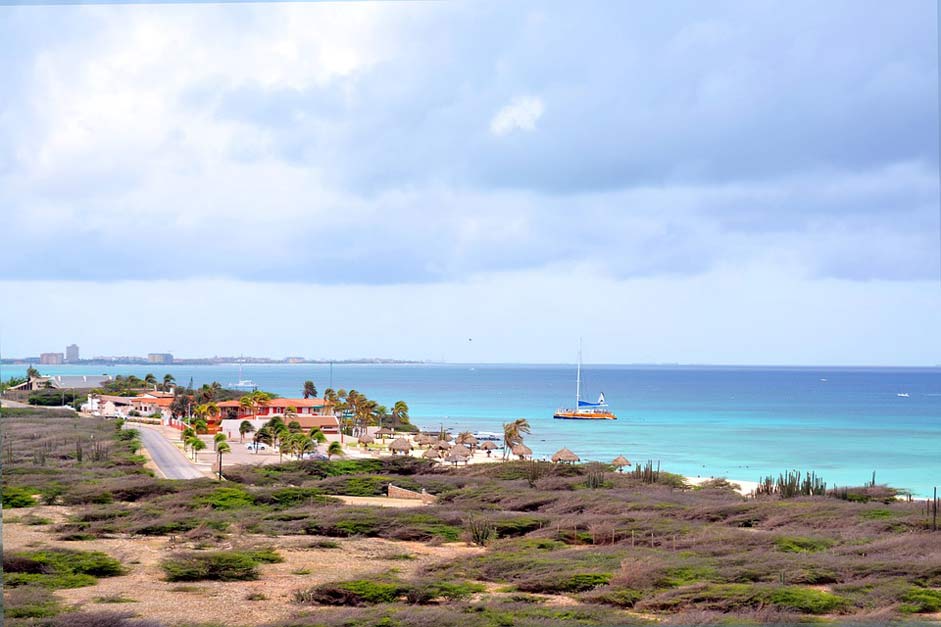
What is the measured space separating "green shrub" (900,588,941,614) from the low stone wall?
31.3 ft

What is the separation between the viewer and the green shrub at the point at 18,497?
12647 mm

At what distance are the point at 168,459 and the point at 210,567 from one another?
48.5ft

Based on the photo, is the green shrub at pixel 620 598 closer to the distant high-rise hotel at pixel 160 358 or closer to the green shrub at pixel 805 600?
the green shrub at pixel 805 600

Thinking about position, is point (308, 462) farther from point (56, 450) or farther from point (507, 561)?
point (507, 561)

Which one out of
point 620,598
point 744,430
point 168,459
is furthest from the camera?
point 744,430

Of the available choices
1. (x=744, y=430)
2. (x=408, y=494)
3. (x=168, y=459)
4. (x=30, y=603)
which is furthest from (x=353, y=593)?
(x=744, y=430)

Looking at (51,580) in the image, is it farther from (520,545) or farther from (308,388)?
(308,388)

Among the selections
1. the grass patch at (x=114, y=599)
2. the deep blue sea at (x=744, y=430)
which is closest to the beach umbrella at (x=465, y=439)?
the deep blue sea at (x=744, y=430)

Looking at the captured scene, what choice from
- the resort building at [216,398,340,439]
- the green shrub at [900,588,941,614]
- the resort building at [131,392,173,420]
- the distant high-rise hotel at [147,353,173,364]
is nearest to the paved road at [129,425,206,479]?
the resort building at [216,398,340,439]

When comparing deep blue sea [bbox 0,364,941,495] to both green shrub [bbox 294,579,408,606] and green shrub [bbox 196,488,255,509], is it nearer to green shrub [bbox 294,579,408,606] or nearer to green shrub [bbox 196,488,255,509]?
green shrub [bbox 196,488,255,509]

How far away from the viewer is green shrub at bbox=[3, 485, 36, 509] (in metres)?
12.6

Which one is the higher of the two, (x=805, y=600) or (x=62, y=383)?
(x=805, y=600)

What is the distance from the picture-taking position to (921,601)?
6.74m

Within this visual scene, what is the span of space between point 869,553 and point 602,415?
41.2m
